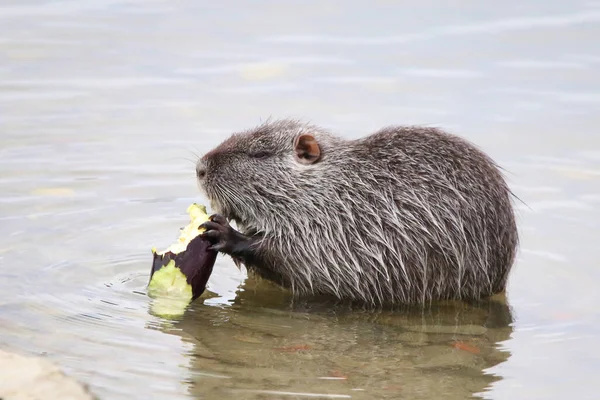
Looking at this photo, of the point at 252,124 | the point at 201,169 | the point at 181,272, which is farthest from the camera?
the point at 252,124

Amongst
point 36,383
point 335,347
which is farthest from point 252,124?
point 36,383

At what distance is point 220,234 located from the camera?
A: 6039 mm

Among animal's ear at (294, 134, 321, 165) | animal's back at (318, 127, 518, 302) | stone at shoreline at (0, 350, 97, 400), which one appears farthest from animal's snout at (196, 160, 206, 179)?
stone at shoreline at (0, 350, 97, 400)

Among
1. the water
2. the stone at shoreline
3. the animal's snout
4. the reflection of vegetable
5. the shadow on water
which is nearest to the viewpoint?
the stone at shoreline

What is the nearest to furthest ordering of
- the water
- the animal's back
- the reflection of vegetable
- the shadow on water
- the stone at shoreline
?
1. the stone at shoreline
2. the shadow on water
3. the water
4. the reflection of vegetable
5. the animal's back

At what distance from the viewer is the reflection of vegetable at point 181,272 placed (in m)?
5.97

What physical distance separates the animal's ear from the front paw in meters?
0.64

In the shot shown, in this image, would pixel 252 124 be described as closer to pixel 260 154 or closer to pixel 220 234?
pixel 260 154

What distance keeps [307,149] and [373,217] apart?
60cm

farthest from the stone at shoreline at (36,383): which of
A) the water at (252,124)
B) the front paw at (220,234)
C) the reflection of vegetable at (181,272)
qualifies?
the front paw at (220,234)

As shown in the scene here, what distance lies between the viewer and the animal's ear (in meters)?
6.41

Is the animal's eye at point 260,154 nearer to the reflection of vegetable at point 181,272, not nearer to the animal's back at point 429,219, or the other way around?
the animal's back at point 429,219

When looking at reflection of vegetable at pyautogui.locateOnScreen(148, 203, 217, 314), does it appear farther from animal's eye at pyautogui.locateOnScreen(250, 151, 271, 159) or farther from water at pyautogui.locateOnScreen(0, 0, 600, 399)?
animal's eye at pyautogui.locateOnScreen(250, 151, 271, 159)

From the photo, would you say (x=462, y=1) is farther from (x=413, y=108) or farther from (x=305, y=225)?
(x=305, y=225)
